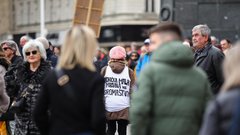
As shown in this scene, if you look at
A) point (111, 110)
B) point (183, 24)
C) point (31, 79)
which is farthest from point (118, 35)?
point (31, 79)

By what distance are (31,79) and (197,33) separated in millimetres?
3187

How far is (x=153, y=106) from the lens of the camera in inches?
296

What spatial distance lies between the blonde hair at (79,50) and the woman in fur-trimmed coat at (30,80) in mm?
2348

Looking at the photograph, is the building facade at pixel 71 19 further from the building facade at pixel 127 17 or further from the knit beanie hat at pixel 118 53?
the knit beanie hat at pixel 118 53

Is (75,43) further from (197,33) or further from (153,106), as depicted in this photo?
(197,33)

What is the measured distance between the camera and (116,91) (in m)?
13.7

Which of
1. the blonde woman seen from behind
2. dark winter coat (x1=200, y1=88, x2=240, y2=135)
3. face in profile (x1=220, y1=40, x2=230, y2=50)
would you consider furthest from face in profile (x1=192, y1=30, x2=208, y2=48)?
face in profile (x1=220, y1=40, x2=230, y2=50)

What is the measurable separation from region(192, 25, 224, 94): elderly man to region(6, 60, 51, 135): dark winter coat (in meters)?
2.87

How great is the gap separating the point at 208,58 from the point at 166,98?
182 inches

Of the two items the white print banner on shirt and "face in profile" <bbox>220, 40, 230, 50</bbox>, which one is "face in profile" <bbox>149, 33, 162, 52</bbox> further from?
"face in profile" <bbox>220, 40, 230, 50</bbox>

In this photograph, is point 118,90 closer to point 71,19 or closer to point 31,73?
point 31,73

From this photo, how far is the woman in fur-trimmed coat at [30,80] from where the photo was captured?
9.79 meters

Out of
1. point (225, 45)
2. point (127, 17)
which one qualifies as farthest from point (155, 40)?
point (127, 17)

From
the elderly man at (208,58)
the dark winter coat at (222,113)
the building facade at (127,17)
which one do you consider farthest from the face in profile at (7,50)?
the dark winter coat at (222,113)
